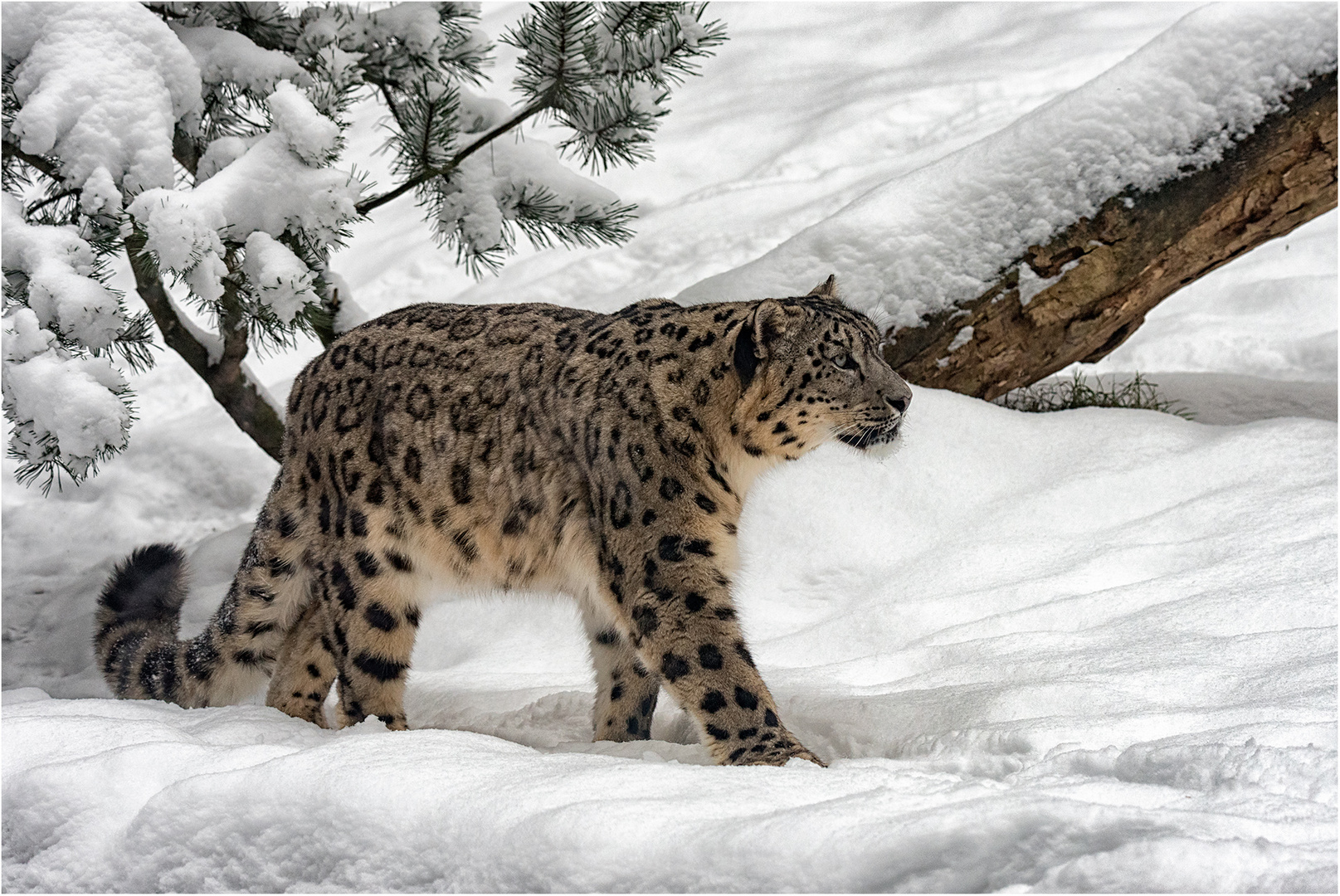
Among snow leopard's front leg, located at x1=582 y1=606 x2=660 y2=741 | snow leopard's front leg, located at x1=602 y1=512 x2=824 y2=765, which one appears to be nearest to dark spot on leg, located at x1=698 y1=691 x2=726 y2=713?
snow leopard's front leg, located at x1=602 y1=512 x2=824 y2=765

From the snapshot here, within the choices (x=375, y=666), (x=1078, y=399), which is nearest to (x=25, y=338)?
(x=375, y=666)

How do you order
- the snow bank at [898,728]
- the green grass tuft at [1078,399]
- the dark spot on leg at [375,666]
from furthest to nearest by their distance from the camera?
the green grass tuft at [1078,399] → the dark spot on leg at [375,666] → the snow bank at [898,728]

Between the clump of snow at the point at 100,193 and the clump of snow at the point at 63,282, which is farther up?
the clump of snow at the point at 100,193

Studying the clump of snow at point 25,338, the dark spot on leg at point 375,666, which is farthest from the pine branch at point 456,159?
the dark spot on leg at point 375,666

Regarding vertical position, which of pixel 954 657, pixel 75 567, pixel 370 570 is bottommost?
pixel 954 657

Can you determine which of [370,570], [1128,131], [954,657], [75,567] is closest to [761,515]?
[954,657]

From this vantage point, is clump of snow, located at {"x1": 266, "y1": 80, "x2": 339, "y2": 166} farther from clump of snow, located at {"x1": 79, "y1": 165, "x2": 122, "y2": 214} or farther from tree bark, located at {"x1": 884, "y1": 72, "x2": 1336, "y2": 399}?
tree bark, located at {"x1": 884, "y1": 72, "x2": 1336, "y2": 399}

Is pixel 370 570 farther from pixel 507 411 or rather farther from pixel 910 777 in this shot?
pixel 910 777

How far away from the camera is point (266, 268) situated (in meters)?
4.71

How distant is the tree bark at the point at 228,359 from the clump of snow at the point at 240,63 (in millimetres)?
953

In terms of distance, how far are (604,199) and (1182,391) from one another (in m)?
3.59

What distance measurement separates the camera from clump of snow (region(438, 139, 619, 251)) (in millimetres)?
6090

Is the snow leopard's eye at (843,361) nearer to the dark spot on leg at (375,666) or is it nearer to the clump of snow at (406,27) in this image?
the dark spot on leg at (375,666)

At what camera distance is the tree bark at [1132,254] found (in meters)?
5.77
